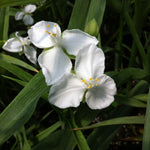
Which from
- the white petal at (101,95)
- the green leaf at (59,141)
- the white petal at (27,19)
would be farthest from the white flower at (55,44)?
the white petal at (27,19)

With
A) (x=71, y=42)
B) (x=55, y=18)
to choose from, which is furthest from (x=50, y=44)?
(x=55, y=18)

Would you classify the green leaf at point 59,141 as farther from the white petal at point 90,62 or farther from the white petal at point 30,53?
the white petal at point 30,53

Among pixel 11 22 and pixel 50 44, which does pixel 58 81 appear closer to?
pixel 50 44

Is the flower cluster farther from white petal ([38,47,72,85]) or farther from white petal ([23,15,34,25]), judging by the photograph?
white petal ([23,15,34,25])

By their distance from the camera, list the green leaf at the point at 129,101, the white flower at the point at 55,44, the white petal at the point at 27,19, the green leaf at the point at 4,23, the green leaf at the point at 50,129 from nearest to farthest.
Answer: the white flower at the point at 55,44, the green leaf at the point at 129,101, the green leaf at the point at 50,129, the green leaf at the point at 4,23, the white petal at the point at 27,19

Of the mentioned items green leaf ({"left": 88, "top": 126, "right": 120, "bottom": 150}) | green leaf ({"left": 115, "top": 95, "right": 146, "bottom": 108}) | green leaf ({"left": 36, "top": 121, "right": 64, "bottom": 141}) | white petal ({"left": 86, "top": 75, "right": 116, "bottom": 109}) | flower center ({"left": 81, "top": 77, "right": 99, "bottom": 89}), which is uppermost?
flower center ({"left": 81, "top": 77, "right": 99, "bottom": 89})

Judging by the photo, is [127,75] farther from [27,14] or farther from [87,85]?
[27,14]

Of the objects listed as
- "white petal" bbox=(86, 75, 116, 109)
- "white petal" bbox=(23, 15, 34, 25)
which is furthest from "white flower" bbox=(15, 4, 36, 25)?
"white petal" bbox=(86, 75, 116, 109)
